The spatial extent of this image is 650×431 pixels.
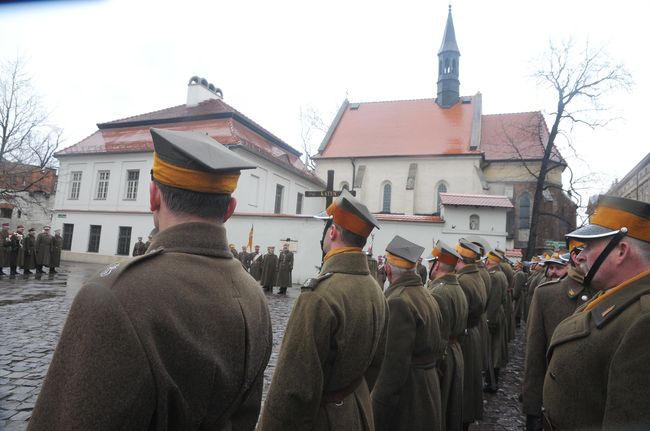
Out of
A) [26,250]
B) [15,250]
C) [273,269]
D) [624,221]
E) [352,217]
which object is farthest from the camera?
[273,269]

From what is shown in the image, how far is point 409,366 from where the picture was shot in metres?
3.37

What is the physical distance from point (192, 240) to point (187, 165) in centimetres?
25

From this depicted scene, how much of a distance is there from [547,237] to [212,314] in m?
37.1

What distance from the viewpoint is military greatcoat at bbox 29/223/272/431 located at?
1070 millimetres

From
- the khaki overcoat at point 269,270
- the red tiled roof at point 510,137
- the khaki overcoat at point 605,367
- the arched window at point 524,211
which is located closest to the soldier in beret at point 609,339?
the khaki overcoat at point 605,367

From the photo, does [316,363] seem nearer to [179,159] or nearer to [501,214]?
[179,159]

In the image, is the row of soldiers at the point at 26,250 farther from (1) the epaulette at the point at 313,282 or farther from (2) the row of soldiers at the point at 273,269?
(1) the epaulette at the point at 313,282

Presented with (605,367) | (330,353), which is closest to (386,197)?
(330,353)

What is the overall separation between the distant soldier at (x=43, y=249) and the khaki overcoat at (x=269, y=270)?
9.28 m

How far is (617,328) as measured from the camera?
191cm

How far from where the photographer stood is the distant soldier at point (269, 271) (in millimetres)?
18516

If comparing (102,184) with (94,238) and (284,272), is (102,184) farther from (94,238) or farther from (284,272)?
(284,272)

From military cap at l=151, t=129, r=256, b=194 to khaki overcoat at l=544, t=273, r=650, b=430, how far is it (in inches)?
67.3

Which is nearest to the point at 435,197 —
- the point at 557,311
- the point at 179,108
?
the point at 179,108
